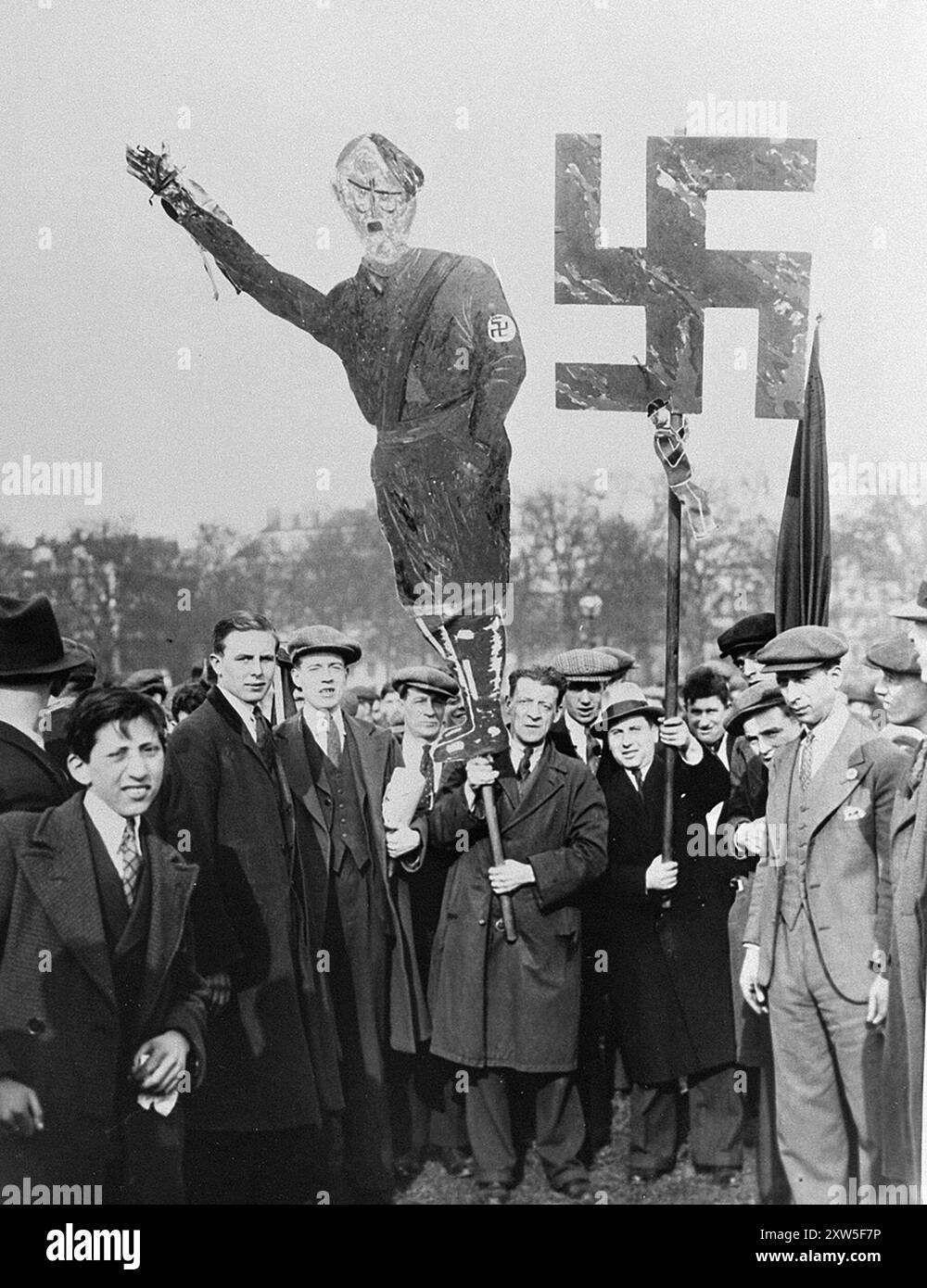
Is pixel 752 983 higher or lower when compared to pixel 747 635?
lower

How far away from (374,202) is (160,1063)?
2.62 meters

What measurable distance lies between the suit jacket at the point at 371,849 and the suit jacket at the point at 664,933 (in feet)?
1.92

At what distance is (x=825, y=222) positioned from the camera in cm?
528

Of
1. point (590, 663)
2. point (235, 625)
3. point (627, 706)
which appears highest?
point (235, 625)

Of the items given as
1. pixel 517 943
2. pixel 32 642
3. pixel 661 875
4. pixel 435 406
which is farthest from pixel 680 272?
pixel 32 642

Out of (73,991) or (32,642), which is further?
(32,642)

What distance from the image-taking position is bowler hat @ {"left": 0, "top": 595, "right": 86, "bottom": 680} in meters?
5.11

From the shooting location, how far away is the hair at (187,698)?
5160 millimetres

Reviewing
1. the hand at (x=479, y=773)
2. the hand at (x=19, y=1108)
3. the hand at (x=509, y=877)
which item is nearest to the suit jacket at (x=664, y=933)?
the hand at (x=509, y=877)

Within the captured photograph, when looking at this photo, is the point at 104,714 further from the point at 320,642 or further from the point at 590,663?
the point at 590,663

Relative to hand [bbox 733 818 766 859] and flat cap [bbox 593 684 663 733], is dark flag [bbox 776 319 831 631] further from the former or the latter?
hand [bbox 733 818 766 859]

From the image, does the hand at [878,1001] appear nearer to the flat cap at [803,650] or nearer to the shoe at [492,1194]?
the flat cap at [803,650]

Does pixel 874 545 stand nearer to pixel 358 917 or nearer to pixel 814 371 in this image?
pixel 814 371

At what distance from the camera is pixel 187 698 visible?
5168 mm
